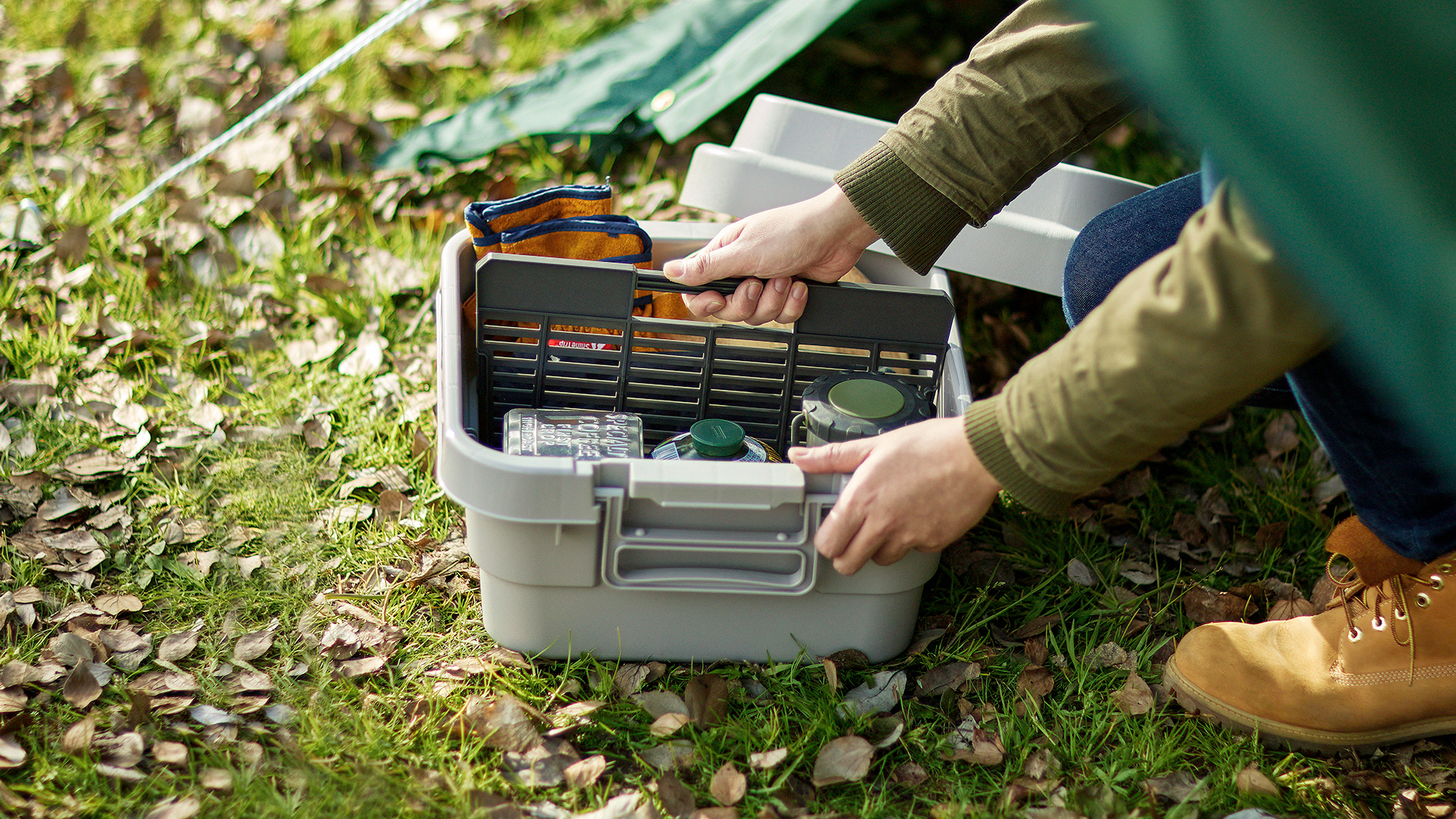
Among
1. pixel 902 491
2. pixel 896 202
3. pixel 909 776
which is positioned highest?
pixel 896 202

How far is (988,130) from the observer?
4.03 feet

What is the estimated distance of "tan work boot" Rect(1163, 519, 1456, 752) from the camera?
119 centimetres

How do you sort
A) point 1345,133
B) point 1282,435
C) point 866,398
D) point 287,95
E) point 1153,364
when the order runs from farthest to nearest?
1. point 287,95
2. point 1282,435
3. point 866,398
4. point 1153,364
5. point 1345,133

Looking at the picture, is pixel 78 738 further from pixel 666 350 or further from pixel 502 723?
pixel 666 350

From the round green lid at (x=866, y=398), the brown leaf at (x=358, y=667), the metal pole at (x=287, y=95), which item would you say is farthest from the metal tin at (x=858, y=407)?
the metal pole at (x=287, y=95)

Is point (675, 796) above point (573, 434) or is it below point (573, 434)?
below

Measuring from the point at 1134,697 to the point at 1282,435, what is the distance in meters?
0.66

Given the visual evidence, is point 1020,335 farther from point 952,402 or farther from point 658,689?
point 658,689

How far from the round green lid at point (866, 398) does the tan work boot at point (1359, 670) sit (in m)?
0.47

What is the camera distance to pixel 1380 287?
0.60 metres

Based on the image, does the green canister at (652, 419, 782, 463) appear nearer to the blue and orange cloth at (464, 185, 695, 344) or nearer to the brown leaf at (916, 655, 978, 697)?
the blue and orange cloth at (464, 185, 695, 344)

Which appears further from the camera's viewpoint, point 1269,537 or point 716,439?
point 1269,537

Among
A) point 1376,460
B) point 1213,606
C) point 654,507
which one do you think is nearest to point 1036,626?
point 1213,606

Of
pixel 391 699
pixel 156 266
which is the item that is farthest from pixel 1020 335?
pixel 156 266
